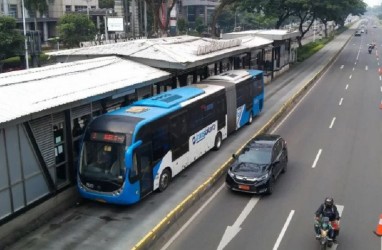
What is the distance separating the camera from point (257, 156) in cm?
1719

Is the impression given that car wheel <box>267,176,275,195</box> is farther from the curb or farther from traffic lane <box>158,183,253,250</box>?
the curb

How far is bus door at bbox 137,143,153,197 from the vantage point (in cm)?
1488

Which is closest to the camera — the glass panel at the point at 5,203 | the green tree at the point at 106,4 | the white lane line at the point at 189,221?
the glass panel at the point at 5,203

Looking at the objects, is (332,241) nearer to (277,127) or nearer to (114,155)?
(114,155)

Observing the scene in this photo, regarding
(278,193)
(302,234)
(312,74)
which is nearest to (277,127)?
(278,193)

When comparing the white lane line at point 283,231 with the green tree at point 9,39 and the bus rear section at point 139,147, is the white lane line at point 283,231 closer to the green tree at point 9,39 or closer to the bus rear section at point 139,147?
the bus rear section at point 139,147

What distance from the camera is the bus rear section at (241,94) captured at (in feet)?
77.3

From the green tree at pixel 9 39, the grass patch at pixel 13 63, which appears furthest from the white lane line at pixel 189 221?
the grass patch at pixel 13 63

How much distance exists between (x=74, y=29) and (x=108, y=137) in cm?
5996

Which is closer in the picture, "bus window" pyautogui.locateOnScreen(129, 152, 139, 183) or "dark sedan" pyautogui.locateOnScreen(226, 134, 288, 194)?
"bus window" pyautogui.locateOnScreen(129, 152, 139, 183)

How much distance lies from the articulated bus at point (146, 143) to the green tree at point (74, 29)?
53.9m

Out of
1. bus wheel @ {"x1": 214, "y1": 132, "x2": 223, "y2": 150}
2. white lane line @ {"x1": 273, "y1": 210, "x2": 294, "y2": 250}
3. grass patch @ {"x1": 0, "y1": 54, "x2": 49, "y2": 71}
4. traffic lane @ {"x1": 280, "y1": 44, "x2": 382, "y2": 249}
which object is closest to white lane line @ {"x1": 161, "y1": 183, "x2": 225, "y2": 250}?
white lane line @ {"x1": 273, "y1": 210, "x2": 294, "y2": 250}

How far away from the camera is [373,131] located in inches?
1003

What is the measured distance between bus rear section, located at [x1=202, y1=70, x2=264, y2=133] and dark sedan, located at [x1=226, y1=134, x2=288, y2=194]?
531cm
